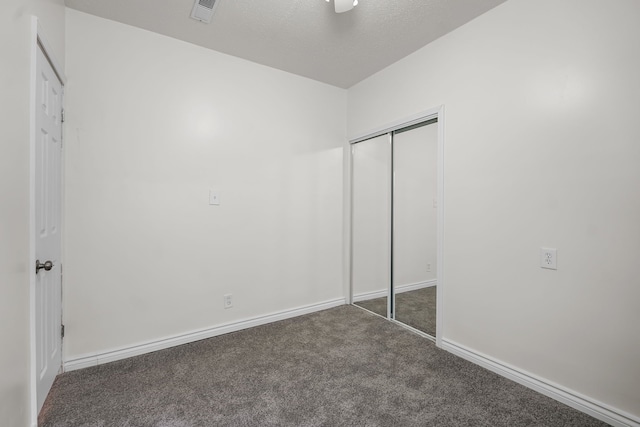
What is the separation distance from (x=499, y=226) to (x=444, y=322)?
955mm

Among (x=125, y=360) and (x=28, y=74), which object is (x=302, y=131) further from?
(x=125, y=360)

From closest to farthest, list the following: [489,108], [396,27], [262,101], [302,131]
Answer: [489,108], [396,27], [262,101], [302,131]

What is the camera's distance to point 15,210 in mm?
1299

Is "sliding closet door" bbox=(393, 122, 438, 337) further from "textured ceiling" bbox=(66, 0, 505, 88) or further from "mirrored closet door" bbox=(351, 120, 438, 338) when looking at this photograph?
"textured ceiling" bbox=(66, 0, 505, 88)

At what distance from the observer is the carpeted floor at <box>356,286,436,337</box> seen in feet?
8.74

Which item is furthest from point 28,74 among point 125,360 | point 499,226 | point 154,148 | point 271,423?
point 499,226

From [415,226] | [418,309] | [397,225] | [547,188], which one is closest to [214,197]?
[397,225]

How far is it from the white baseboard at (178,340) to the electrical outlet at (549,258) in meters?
2.22

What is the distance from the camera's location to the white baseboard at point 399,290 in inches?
106

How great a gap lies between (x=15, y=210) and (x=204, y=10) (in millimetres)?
1808

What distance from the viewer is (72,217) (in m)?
2.12

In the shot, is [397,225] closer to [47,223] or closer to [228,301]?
[228,301]

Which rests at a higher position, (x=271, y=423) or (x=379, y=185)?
(x=379, y=185)

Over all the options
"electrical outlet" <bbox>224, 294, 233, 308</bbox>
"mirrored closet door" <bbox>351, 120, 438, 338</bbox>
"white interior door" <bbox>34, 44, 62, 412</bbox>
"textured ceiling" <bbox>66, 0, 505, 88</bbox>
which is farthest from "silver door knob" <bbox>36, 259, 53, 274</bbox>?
"mirrored closet door" <bbox>351, 120, 438, 338</bbox>
